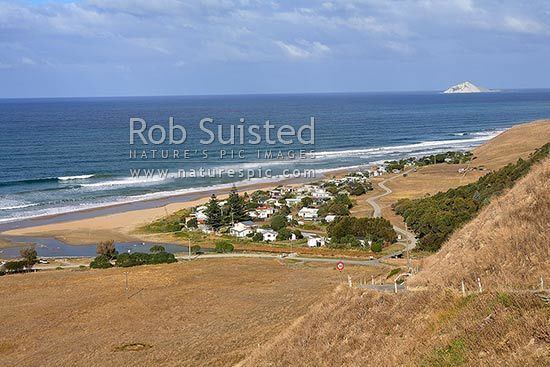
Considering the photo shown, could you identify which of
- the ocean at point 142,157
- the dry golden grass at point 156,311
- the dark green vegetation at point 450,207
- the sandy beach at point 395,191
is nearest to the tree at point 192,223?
the sandy beach at point 395,191

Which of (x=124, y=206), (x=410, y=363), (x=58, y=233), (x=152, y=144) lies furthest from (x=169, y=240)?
(x=152, y=144)

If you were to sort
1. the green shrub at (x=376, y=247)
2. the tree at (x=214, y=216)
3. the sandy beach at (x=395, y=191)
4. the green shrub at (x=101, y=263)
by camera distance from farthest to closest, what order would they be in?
the tree at (x=214, y=216) < the sandy beach at (x=395, y=191) < the green shrub at (x=376, y=247) < the green shrub at (x=101, y=263)

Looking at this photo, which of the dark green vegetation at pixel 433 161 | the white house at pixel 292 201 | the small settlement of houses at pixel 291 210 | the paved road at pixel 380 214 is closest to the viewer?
the paved road at pixel 380 214

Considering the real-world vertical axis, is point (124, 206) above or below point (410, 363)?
below

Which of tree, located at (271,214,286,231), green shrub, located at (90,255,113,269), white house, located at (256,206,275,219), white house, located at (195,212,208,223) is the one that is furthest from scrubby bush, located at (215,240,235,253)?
white house, located at (256,206,275,219)

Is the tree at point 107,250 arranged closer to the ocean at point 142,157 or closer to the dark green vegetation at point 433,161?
the ocean at point 142,157

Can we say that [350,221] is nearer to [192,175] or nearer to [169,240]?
[169,240]

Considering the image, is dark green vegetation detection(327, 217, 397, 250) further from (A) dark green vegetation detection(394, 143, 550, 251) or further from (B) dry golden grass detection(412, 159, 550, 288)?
(B) dry golden grass detection(412, 159, 550, 288)
